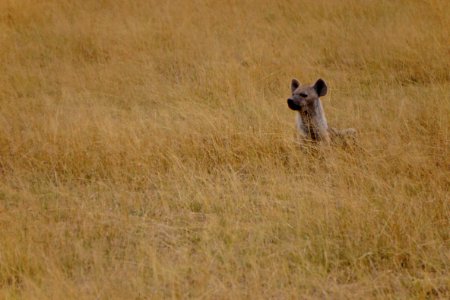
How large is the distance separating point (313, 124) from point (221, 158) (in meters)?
0.83

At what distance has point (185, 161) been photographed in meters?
5.62

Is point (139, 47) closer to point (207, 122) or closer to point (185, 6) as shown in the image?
point (185, 6)

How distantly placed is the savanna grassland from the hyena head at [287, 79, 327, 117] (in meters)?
0.28

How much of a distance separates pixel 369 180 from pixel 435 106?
188 centimetres

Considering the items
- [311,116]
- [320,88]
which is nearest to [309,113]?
[311,116]

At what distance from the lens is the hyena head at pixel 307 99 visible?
18.8 ft

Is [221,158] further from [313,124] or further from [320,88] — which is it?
[320,88]

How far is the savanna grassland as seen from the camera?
12.4 ft

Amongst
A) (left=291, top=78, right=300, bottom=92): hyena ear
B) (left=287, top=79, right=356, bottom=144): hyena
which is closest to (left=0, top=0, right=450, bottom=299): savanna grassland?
(left=287, top=79, right=356, bottom=144): hyena

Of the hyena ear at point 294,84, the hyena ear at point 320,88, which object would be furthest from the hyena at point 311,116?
the hyena ear at point 294,84

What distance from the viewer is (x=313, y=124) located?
227 inches

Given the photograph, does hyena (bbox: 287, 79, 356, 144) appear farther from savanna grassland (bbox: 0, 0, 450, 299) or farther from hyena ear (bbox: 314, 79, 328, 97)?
savanna grassland (bbox: 0, 0, 450, 299)

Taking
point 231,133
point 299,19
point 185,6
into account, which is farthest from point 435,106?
point 185,6

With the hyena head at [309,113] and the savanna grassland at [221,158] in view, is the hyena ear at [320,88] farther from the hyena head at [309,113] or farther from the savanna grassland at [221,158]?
the savanna grassland at [221,158]
